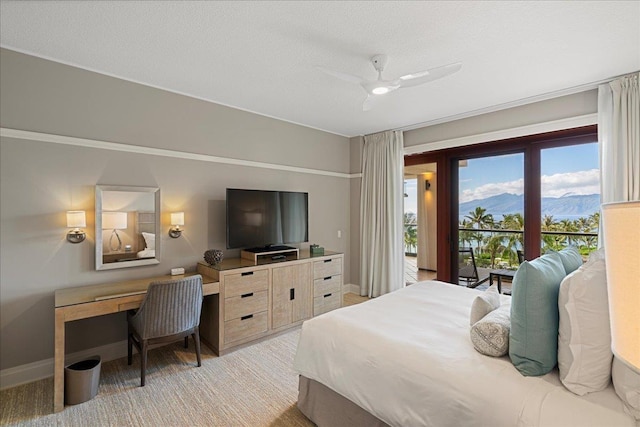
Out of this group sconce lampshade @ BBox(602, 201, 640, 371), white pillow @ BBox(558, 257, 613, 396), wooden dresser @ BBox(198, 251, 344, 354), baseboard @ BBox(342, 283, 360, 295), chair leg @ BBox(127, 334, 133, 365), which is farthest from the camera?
baseboard @ BBox(342, 283, 360, 295)

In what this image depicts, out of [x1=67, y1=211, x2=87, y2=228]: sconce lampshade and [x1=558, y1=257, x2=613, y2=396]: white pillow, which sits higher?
[x1=67, y1=211, x2=87, y2=228]: sconce lampshade

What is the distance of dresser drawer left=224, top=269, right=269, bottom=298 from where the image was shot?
10.2 feet

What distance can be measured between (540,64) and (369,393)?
10.1 ft

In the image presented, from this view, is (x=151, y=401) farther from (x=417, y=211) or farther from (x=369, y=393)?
(x=417, y=211)

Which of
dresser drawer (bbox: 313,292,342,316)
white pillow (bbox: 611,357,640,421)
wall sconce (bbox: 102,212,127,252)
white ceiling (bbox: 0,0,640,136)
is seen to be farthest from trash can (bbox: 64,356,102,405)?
white pillow (bbox: 611,357,640,421)

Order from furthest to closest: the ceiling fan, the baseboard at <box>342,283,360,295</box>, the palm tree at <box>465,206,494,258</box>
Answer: the baseboard at <box>342,283,360,295</box>
the palm tree at <box>465,206,494,258</box>
the ceiling fan

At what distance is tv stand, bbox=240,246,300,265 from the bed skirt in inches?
63.5

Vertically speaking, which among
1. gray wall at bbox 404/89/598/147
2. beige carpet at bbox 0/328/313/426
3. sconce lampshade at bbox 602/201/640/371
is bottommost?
beige carpet at bbox 0/328/313/426

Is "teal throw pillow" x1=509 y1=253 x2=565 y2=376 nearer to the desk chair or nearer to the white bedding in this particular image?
the white bedding

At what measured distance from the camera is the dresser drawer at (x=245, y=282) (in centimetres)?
312

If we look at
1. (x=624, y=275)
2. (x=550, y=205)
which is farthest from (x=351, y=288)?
(x=624, y=275)

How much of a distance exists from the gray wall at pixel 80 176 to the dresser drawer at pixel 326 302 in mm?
1293

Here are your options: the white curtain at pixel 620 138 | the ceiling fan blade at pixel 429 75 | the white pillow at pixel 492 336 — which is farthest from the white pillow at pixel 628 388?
the white curtain at pixel 620 138

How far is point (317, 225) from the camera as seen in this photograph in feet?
16.1
